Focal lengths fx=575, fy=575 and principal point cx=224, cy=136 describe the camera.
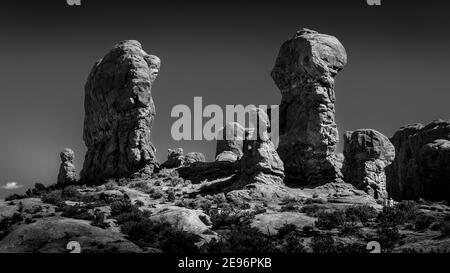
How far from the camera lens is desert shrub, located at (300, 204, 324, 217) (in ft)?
168

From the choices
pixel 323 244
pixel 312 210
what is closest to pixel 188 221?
pixel 323 244

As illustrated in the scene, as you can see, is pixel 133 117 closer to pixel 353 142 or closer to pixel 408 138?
pixel 353 142

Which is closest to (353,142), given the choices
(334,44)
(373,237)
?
(334,44)

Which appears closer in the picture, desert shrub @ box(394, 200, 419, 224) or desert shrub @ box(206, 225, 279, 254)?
desert shrub @ box(206, 225, 279, 254)

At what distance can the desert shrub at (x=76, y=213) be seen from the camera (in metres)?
49.0

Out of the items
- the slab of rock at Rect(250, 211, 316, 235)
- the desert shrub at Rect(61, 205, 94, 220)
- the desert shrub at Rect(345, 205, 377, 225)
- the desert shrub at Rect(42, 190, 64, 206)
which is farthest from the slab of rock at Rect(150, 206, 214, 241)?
the desert shrub at Rect(42, 190, 64, 206)

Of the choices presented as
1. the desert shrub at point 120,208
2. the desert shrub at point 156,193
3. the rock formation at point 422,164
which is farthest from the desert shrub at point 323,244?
the rock formation at point 422,164

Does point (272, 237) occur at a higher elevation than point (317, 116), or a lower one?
lower

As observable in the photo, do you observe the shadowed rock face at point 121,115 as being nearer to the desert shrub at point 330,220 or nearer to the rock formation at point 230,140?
the rock formation at point 230,140

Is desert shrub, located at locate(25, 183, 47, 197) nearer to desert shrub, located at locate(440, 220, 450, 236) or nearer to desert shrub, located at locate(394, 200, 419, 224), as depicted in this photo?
desert shrub, located at locate(394, 200, 419, 224)

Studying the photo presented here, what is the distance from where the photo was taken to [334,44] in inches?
2867

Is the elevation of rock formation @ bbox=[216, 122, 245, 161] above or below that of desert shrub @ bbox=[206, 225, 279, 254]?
above

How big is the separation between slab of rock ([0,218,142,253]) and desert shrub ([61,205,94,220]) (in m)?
8.12
